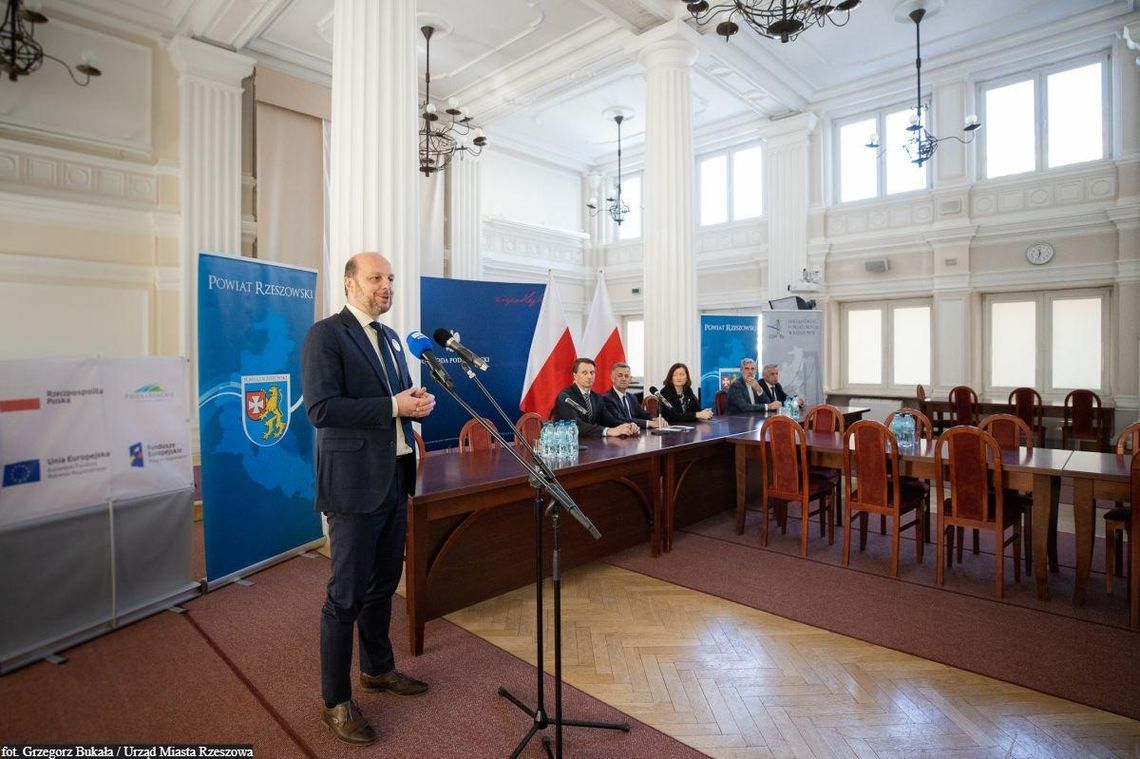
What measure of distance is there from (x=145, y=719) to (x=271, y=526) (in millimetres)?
1682

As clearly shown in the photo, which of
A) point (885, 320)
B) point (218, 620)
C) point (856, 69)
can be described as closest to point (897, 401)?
point (885, 320)

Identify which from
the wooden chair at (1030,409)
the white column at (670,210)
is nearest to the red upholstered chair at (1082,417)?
the wooden chair at (1030,409)

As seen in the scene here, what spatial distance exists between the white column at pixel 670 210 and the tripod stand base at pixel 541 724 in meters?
4.79

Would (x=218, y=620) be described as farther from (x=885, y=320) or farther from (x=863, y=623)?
(x=885, y=320)

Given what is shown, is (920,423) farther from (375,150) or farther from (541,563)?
(375,150)

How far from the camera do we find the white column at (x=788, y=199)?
976 cm

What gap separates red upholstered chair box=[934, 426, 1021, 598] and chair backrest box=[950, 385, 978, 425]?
15.5 feet

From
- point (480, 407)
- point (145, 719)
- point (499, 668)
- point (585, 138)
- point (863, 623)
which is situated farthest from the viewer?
point (585, 138)

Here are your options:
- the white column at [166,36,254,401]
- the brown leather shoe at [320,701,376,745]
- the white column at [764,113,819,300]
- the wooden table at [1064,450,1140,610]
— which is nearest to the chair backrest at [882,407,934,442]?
the wooden table at [1064,450,1140,610]

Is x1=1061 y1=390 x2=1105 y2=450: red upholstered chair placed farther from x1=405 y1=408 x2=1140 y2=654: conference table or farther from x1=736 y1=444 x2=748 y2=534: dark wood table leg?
x1=736 y1=444 x2=748 y2=534: dark wood table leg

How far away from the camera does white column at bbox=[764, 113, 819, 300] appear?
9.76 m

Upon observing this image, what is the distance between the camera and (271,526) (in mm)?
3842

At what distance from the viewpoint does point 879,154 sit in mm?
9289

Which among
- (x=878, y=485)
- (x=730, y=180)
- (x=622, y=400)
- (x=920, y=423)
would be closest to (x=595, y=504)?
(x=622, y=400)
